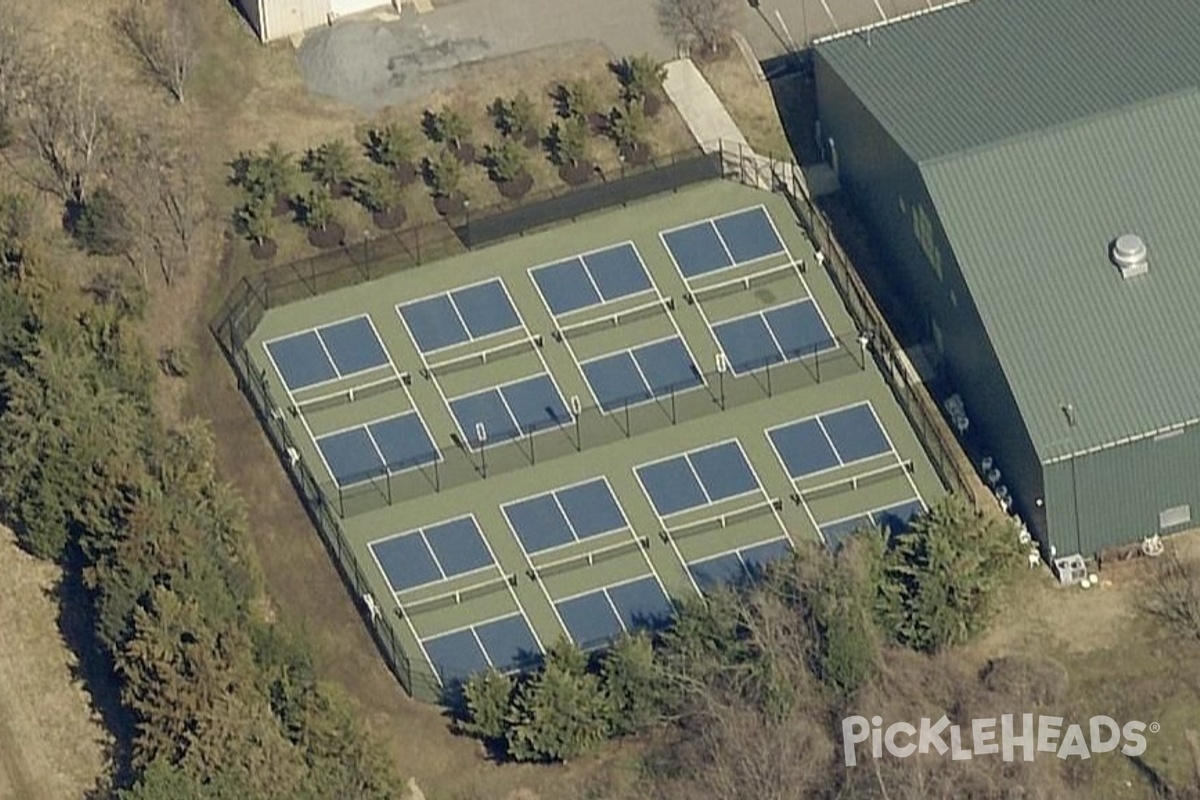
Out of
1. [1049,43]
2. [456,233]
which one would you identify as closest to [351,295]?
[456,233]

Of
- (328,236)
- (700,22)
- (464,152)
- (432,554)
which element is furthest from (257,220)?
(700,22)

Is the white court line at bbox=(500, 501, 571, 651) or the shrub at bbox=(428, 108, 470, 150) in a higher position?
the shrub at bbox=(428, 108, 470, 150)

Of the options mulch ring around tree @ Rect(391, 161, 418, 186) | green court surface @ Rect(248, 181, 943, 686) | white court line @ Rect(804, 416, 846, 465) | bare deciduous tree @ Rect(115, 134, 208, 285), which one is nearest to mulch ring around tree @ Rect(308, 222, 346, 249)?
mulch ring around tree @ Rect(391, 161, 418, 186)

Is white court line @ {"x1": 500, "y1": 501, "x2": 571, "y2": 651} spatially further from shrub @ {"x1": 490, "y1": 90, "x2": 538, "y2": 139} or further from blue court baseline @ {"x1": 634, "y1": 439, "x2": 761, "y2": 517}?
shrub @ {"x1": 490, "y1": 90, "x2": 538, "y2": 139}

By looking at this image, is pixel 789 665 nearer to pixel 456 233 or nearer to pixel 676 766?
pixel 676 766

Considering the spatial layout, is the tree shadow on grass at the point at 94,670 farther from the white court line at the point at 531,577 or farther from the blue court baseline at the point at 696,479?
the blue court baseline at the point at 696,479
